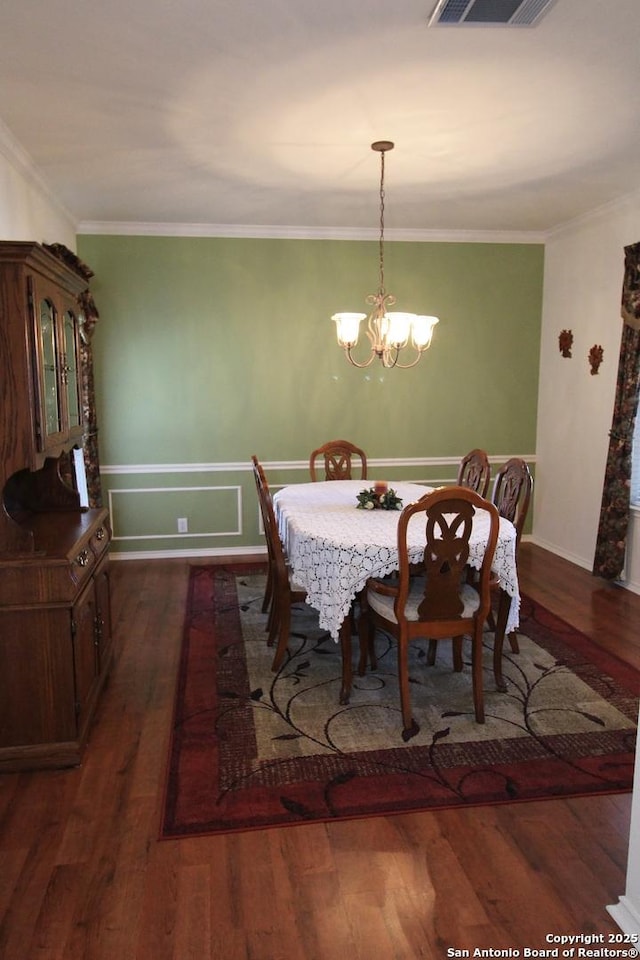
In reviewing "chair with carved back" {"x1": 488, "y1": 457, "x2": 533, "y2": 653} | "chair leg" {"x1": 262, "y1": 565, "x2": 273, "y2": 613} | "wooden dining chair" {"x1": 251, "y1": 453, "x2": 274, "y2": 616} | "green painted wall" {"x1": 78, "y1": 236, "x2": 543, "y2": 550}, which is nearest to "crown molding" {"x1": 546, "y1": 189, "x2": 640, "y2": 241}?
"green painted wall" {"x1": 78, "y1": 236, "x2": 543, "y2": 550}

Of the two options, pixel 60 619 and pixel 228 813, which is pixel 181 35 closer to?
pixel 60 619

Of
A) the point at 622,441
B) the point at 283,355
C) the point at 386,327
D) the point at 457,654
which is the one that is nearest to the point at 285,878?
the point at 457,654

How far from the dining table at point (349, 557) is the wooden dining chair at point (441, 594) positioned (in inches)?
4.3

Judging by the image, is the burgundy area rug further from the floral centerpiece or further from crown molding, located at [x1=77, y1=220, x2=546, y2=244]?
crown molding, located at [x1=77, y1=220, x2=546, y2=244]

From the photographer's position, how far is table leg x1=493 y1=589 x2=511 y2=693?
3.14 m

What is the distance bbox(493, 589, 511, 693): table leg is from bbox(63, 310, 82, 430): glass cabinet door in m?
2.24

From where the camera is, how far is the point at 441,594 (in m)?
2.74

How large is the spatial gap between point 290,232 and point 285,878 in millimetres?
4486

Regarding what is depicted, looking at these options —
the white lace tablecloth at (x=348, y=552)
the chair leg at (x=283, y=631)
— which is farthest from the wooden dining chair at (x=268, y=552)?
the chair leg at (x=283, y=631)

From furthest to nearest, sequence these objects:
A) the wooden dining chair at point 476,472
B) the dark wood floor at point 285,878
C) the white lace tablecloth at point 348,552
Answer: the wooden dining chair at point 476,472, the white lace tablecloth at point 348,552, the dark wood floor at point 285,878

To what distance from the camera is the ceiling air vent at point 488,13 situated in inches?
83.4

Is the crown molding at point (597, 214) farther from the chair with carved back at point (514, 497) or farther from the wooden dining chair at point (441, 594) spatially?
the wooden dining chair at point (441, 594)

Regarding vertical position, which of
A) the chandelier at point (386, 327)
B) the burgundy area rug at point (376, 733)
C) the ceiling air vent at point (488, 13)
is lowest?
the burgundy area rug at point (376, 733)

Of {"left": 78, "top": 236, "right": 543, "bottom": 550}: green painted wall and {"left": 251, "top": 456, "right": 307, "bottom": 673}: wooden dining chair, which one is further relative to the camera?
{"left": 78, "top": 236, "right": 543, "bottom": 550}: green painted wall
